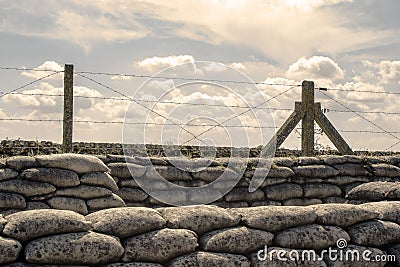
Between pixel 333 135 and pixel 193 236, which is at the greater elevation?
pixel 333 135

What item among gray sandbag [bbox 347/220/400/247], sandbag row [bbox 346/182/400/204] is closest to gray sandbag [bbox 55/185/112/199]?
sandbag row [bbox 346/182/400/204]

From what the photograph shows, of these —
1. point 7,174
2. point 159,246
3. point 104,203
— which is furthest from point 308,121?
point 159,246

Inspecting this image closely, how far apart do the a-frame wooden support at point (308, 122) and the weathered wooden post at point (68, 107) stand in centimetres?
310

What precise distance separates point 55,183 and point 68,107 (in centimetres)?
159

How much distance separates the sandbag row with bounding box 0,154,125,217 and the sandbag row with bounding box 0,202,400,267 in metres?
2.56

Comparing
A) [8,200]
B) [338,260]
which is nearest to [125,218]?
[338,260]

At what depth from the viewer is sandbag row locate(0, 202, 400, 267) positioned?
398cm

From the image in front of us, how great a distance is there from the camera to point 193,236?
14.2 ft

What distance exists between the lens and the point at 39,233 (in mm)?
4004

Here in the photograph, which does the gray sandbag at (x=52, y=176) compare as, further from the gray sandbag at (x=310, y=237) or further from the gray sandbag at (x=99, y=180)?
the gray sandbag at (x=310, y=237)

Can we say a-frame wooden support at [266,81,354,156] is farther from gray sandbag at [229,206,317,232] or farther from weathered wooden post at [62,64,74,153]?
gray sandbag at [229,206,317,232]

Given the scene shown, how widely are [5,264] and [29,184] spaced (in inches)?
117

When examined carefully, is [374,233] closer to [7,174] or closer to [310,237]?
[310,237]

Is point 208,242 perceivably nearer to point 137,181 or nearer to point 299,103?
point 137,181
